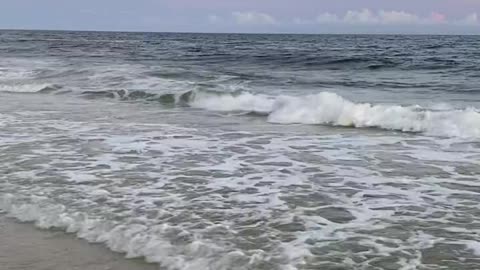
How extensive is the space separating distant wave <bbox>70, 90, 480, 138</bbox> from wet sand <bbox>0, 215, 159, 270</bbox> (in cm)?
742

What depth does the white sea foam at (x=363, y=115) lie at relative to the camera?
10.8 meters

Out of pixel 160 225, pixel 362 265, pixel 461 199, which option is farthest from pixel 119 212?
pixel 461 199

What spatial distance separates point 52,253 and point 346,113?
832 cm

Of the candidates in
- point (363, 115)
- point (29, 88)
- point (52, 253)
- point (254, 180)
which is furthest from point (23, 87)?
point (52, 253)

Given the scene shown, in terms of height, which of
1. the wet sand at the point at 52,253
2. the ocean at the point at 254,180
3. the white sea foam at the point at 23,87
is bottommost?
the white sea foam at the point at 23,87

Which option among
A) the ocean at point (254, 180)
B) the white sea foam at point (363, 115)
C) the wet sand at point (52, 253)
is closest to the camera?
the wet sand at point (52, 253)

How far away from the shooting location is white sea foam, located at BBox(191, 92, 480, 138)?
10.8 metres

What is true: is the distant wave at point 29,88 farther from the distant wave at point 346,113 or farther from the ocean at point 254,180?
the distant wave at point 346,113

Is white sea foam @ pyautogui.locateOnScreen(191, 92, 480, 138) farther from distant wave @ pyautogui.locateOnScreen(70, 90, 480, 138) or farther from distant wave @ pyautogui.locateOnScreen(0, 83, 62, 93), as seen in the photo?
distant wave @ pyautogui.locateOnScreen(0, 83, 62, 93)

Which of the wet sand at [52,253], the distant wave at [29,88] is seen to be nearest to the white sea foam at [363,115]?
the distant wave at [29,88]

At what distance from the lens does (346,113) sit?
39.4 feet

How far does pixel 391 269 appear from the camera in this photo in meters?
4.28

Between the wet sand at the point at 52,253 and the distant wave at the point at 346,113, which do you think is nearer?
the wet sand at the point at 52,253

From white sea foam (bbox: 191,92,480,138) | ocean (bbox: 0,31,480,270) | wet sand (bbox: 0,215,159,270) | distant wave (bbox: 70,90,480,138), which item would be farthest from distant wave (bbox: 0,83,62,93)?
wet sand (bbox: 0,215,159,270)
